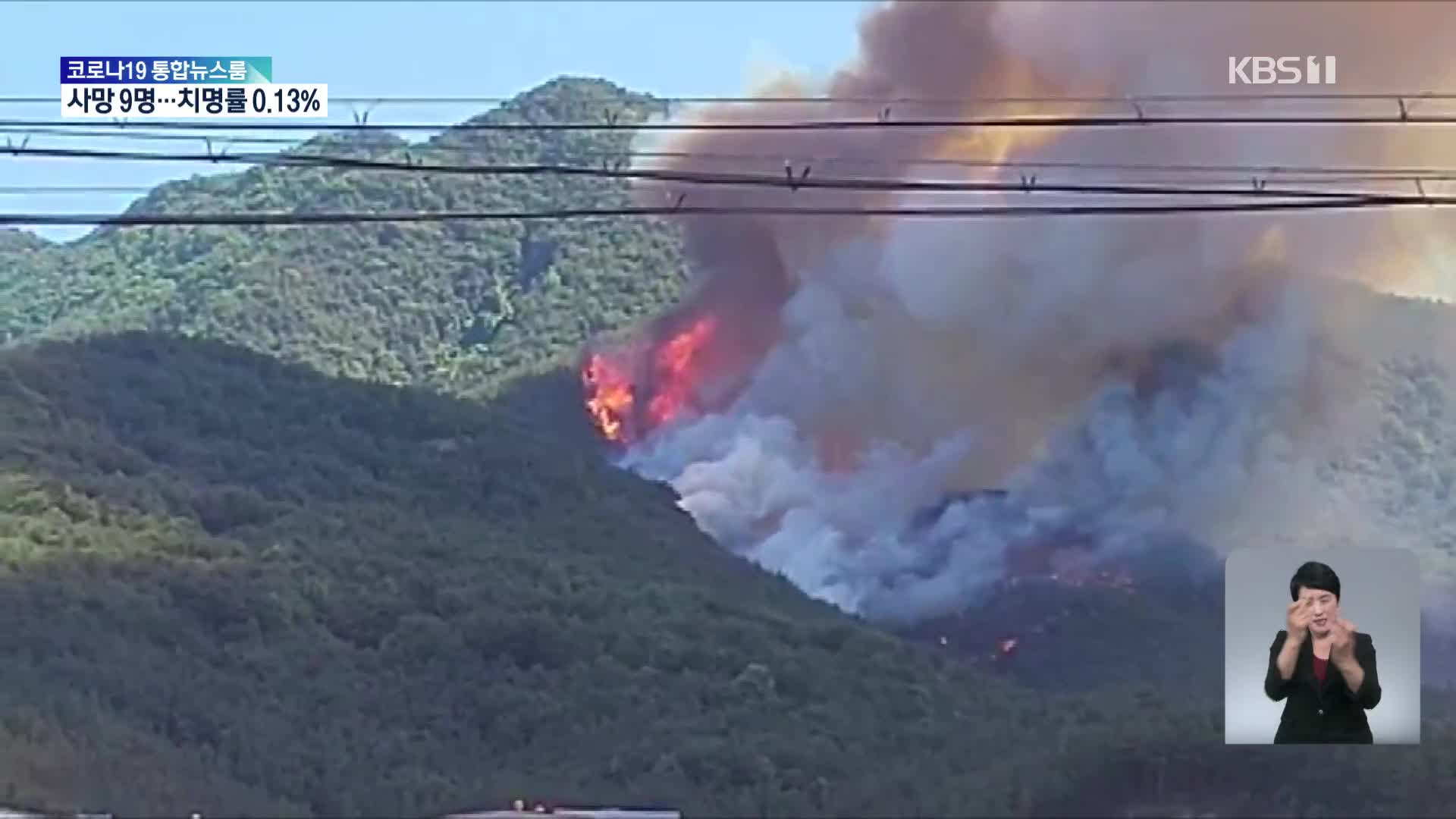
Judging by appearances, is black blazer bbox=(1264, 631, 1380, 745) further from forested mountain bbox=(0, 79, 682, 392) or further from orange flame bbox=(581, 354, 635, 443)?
forested mountain bbox=(0, 79, 682, 392)

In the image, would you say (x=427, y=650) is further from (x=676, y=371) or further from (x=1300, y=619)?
(x=1300, y=619)

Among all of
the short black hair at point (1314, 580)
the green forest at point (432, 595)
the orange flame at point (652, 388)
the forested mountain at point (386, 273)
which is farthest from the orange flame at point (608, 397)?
the short black hair at point (1314, 580)

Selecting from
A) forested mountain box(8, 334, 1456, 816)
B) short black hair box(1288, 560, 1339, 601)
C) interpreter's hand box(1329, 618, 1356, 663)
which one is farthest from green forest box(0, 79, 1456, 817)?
interpreter's hand box(1329, 618, 1356, 663)

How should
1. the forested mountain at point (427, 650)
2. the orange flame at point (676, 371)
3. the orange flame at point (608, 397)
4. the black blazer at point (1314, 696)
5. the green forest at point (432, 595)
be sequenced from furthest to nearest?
the orange flame at point (608, 397) → the orange flame at point (676, 371) → the green forest at point (432, 595) → the forested mountain at point (427, 650) → the black blazer at point (1314, 696)

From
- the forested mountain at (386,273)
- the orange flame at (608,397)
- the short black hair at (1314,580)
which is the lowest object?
the short black hair at (1314,580)

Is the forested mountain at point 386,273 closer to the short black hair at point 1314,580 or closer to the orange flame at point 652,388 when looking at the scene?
the orange flame at point 652,388

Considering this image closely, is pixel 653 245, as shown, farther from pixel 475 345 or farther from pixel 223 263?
pixel 223 263

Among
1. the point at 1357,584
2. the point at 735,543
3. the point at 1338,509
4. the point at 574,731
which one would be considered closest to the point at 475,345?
the point at 735,543
